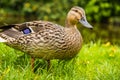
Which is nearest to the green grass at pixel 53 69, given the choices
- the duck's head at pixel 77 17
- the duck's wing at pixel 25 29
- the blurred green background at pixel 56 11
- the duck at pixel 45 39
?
the duck at pixel 45 39

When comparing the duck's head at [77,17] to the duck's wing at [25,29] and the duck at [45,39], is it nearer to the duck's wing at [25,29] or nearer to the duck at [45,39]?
the duck at [45,39]

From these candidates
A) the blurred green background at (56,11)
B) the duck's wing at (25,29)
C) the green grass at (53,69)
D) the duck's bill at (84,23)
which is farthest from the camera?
the blurred green background at (56,11)

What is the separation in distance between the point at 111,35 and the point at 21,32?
9376mm

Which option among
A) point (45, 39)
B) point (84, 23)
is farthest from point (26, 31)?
point (84, 23)

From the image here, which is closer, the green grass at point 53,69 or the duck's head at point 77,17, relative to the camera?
the green grass at point 53,69

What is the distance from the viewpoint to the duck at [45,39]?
5.53m

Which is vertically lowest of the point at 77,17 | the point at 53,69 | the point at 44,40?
the point at 53,69

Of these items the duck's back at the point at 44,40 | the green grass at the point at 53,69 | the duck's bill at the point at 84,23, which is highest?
the duck's bill at the point at 84,23

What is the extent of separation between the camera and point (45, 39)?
5.55 m

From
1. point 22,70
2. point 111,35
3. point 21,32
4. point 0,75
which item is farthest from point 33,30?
point 111,35

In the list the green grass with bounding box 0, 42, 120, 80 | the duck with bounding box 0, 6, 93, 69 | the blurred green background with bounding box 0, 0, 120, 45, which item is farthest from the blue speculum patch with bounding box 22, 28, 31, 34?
the blurred green background with bounding box 0, 0, 120, 45

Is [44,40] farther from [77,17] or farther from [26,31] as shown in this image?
[77,17]

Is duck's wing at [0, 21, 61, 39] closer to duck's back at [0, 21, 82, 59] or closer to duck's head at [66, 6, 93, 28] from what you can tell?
duck's back at [0, 21, 82, 59]

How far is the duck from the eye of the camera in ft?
18.1
